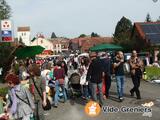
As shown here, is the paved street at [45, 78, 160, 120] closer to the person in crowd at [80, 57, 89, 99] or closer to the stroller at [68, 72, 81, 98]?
the person in crowd at [80, 57, 89, 99]

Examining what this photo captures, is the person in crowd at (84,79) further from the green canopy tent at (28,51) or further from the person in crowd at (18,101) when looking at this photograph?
the person in crowd at (18,101)

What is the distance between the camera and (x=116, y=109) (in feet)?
50.2

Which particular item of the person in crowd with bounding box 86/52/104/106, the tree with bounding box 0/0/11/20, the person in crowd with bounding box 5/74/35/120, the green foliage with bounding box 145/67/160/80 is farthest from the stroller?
the tree with bounding box 0/0/11/20

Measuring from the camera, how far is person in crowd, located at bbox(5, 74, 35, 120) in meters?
9.53

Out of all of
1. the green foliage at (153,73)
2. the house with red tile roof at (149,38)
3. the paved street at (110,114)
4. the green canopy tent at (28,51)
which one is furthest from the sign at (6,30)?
the house with red tile roof at (149,38)

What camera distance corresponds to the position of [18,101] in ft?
31.4

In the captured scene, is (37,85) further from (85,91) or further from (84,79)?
(85,91)

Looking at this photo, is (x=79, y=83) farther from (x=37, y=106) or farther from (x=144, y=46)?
(x=144, y=46)

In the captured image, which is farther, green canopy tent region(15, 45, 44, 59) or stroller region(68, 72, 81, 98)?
green canopy tent region(15, 45, 44, 59)

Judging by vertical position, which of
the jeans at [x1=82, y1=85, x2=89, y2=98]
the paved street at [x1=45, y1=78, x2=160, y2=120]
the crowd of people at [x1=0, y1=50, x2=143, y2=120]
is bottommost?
the paved street at [x1=45, y1=78, x2=160, y2=120]

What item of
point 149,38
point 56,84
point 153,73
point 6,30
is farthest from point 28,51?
point 149,38

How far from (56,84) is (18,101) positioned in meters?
8.60

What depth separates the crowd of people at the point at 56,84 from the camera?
9.58m

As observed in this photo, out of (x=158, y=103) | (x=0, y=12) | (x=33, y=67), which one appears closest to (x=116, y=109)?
(x=158, y=103)
